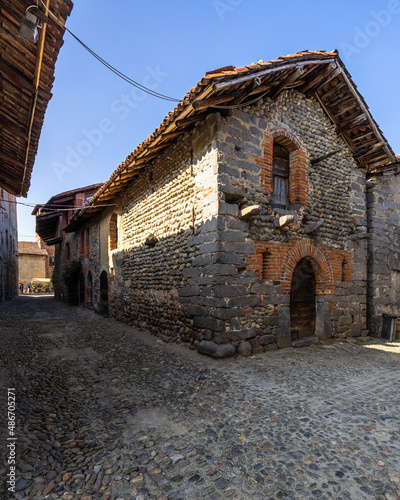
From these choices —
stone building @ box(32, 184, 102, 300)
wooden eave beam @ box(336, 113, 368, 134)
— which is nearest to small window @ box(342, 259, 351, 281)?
wooden eave beam @ box(336, 113, 368, 134)

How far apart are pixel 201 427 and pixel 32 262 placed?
42613 mm

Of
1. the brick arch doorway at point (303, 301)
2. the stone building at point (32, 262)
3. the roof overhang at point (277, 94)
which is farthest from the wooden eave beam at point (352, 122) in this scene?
the stone building at point (32, 262)

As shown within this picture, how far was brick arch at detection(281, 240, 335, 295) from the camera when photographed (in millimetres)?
5949

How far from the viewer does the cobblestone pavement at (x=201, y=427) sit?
2.02m

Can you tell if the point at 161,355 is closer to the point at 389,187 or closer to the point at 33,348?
the point at 33,348

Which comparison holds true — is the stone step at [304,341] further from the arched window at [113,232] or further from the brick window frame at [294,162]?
the arched window at [113,232]

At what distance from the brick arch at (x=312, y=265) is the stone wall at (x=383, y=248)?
192 cm

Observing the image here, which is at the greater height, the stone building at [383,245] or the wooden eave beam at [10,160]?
the wooden eave beam at [10,160]

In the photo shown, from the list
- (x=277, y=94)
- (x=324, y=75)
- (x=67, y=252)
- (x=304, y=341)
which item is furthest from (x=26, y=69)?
(x=67, y=252)

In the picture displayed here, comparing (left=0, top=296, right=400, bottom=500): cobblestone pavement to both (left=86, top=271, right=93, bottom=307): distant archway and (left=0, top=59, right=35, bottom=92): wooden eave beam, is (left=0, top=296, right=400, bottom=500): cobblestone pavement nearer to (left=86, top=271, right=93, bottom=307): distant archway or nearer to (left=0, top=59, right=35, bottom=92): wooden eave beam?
(left=0, top=59, right=35, bottom=92): wooden eave beam

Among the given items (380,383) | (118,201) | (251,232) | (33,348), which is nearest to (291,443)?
(380,383)

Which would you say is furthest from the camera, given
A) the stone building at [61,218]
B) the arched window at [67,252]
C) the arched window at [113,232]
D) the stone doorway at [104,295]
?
the arched window at [67,252]

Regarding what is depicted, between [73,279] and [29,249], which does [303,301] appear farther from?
[29,249]

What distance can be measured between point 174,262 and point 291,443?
4523mm
